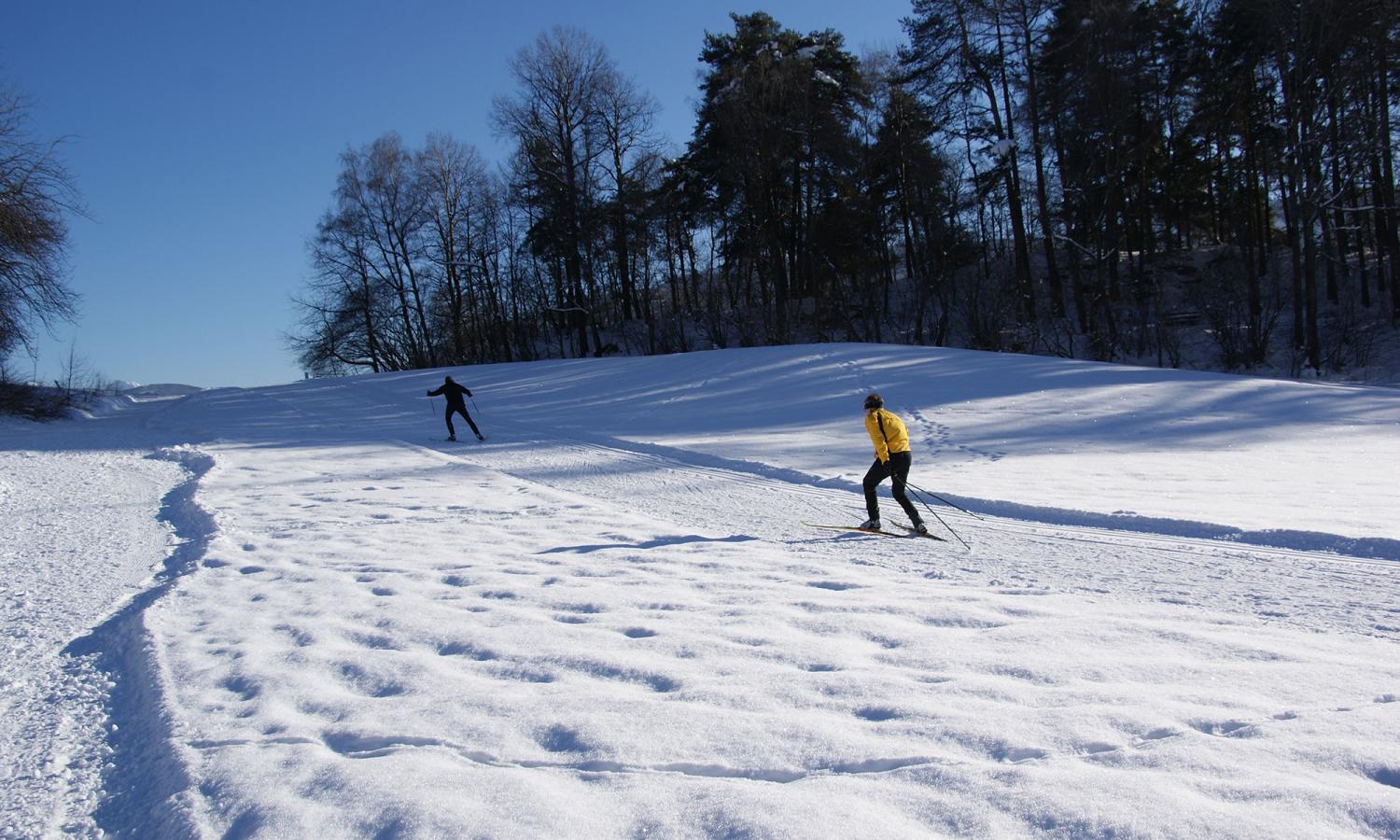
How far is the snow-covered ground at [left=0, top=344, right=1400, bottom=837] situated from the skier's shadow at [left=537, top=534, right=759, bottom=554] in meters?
0.05

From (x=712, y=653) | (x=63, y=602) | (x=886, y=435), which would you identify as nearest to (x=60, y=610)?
(x=63, y=602)

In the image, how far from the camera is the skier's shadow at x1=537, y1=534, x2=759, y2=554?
25.5ft

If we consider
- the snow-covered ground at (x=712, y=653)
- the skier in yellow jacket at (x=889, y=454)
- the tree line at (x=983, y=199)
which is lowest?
the snow-covered ground at (x=712, y=653)

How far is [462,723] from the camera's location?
13.0 feet

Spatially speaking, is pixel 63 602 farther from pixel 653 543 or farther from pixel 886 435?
pixel 886 435

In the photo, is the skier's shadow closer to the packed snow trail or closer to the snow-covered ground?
the snow-covered ground

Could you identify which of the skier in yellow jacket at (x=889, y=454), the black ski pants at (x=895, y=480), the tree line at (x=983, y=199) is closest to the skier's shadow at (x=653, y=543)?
the black ski pants at (x=895, y=480)

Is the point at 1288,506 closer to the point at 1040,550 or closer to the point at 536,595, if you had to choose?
the point at 1040,550

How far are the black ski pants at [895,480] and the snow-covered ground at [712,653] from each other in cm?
35

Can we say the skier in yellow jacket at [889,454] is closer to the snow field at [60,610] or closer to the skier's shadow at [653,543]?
the skier's shadow at [653,543]

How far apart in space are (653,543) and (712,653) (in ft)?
10.8

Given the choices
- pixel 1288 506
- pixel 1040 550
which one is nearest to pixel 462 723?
pixel 1040 550

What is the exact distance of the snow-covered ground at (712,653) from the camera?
3201mm

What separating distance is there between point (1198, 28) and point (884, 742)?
34.9 m
